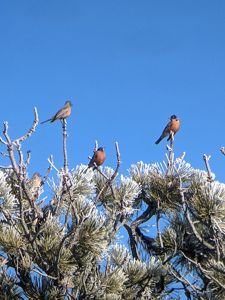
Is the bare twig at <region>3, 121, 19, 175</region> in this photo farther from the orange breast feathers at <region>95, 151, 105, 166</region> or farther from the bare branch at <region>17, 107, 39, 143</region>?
the orange breast feathers at <region>95, 151, 105, 166</region>

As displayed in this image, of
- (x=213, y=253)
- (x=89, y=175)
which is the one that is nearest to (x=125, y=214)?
(x=89, y=175)

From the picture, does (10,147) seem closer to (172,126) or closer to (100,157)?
(100,157)

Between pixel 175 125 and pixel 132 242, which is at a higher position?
pixel 175 125

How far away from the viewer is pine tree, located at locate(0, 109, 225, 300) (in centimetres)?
467

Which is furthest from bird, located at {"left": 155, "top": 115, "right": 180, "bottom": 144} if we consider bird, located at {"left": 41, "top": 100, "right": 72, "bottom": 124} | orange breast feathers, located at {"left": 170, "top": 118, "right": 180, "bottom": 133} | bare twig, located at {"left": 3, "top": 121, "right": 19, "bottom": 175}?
bare twig, located at {"left": 3, "top": 121, "right": 19, "bottom": 175}

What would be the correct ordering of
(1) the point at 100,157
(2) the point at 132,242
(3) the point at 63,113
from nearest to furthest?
(2) the point at 132,242, (1) the point at 100,157, (3) the point at 63,113

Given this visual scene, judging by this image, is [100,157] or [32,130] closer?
[32,130]

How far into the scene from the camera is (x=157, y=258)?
5.61 metres

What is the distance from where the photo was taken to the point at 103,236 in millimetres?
4797

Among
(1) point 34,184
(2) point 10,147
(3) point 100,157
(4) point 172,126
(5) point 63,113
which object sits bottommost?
(2) point 10,147

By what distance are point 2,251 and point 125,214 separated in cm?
98

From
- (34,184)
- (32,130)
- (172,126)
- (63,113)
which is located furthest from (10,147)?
(172,126)

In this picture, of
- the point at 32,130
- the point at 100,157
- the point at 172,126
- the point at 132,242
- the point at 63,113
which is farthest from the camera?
the point at 172,126

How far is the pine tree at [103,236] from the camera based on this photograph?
4.67 m
